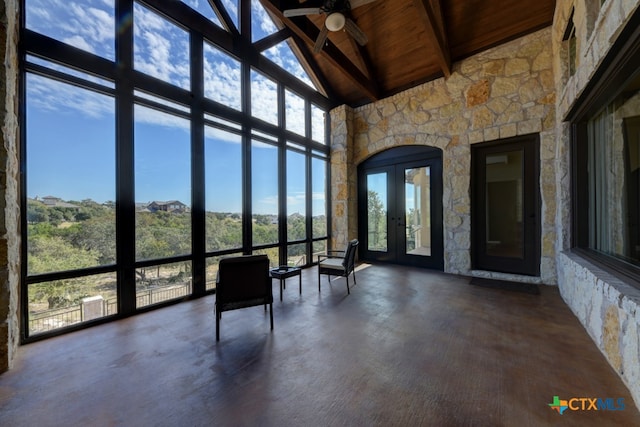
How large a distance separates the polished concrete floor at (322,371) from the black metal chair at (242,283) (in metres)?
0.31

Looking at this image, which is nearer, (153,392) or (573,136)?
(153,392)

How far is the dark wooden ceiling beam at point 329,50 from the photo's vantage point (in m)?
3.74

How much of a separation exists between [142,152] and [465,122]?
5.45 metres

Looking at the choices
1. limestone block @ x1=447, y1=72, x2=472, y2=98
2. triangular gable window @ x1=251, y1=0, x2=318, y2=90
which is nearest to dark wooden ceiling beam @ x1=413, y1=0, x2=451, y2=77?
limestone block @ x1=447, y1=72, x2=472, y2=98

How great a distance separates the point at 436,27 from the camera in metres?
4.10

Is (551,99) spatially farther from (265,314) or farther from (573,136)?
(265,314)

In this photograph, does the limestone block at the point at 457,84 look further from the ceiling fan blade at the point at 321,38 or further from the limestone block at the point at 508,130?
the ceiling fan blade at the point at 321,38

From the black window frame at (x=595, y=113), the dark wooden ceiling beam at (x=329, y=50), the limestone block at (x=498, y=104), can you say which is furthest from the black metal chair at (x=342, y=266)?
the limestone block at (x=498, y=104)

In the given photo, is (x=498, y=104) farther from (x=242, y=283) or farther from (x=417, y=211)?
(x=242, y=283)

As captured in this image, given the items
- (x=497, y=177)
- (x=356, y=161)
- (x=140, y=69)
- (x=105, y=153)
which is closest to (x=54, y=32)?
(x=140, y=69)

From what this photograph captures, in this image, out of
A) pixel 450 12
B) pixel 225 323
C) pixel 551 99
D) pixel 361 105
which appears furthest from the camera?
pixel 361 105

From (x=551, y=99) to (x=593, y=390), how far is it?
421 cm

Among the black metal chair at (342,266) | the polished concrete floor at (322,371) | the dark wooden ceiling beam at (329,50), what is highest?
the dark wooden ceiling beam at (329,50)

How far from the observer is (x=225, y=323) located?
291 cm
